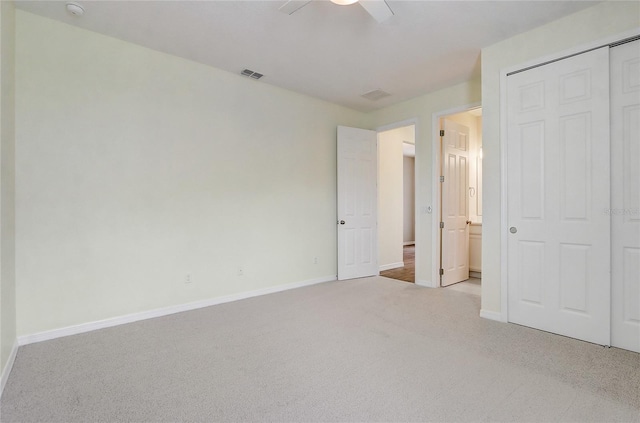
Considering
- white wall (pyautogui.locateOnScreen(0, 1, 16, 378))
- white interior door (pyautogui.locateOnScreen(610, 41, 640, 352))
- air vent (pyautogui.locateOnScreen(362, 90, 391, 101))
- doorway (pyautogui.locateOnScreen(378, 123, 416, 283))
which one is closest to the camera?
white wall (pyautogui.locateOnScreen(0, 1, 16, 378))

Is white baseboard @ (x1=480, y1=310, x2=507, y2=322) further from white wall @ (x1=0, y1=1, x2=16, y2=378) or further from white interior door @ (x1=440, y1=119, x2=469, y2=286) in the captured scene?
white wall @ (x1=0, y1=1, x2=16, y2=378)

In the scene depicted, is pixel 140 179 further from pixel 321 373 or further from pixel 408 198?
pixel 408 198

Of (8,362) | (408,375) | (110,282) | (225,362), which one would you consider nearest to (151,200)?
(110,282)

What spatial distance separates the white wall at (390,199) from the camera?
572 cm

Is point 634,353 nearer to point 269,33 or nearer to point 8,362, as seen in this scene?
point 269,33

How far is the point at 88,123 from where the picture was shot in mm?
2920

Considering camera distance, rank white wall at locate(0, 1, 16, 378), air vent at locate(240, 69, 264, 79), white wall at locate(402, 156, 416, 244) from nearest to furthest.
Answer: white wall at locate(0, 1, 16, 378) < air vent at locate(240, 69, 264, 79) < white wall at locate(402, 156, 416, 244)

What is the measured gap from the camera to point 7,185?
2324 millimetres

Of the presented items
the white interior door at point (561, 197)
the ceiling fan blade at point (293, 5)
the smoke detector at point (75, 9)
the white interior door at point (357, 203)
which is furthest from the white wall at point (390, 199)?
the smoke detector at point (75, 9)

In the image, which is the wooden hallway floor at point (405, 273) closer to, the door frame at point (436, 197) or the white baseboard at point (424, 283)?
the white baseboard at point (424, 283)

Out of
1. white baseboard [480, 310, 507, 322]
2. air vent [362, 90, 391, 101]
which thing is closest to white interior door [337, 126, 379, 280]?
air vent [362, 90, 391, 101]

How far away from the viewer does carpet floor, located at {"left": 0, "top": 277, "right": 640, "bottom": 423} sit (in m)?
1.75

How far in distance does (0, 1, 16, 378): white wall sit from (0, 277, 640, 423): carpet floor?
0.32m

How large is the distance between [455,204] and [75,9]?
15.9 ft
